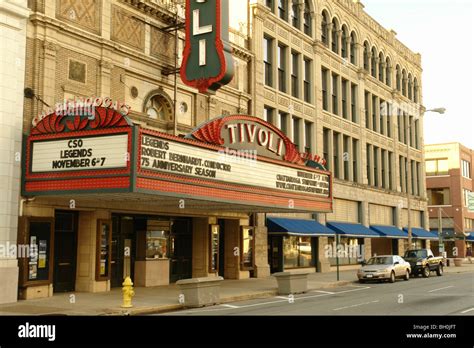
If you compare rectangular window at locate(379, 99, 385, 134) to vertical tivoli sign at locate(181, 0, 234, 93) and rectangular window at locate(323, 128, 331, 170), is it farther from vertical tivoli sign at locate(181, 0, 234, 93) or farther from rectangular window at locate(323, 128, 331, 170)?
vertical tivoli sign at locate(181, 0, 234, 93)

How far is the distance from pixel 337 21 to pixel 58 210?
27.5 meters

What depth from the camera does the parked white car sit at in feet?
99.7

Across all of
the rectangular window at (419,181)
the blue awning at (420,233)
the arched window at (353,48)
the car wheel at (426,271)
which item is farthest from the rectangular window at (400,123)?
the car wheel at (426,271)

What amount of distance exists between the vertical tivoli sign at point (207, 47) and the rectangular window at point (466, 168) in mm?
57044

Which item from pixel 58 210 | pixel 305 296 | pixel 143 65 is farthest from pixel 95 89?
pixel 305 296

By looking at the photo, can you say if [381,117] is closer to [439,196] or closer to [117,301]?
[439,196]

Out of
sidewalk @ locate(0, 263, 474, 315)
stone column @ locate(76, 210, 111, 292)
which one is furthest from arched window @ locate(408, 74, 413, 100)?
stone column @ locate(76, 210, 111, 292)

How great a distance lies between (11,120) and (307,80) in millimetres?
23092

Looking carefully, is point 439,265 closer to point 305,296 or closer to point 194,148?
point 305,296

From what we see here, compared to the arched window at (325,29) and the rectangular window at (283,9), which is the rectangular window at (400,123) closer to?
the arched window at (325,29)

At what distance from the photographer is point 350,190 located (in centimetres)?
4241

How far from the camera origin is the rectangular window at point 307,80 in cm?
3897

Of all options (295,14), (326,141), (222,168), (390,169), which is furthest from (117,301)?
(390,169)

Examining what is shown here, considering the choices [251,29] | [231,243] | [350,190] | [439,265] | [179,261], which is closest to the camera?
[179,261]
